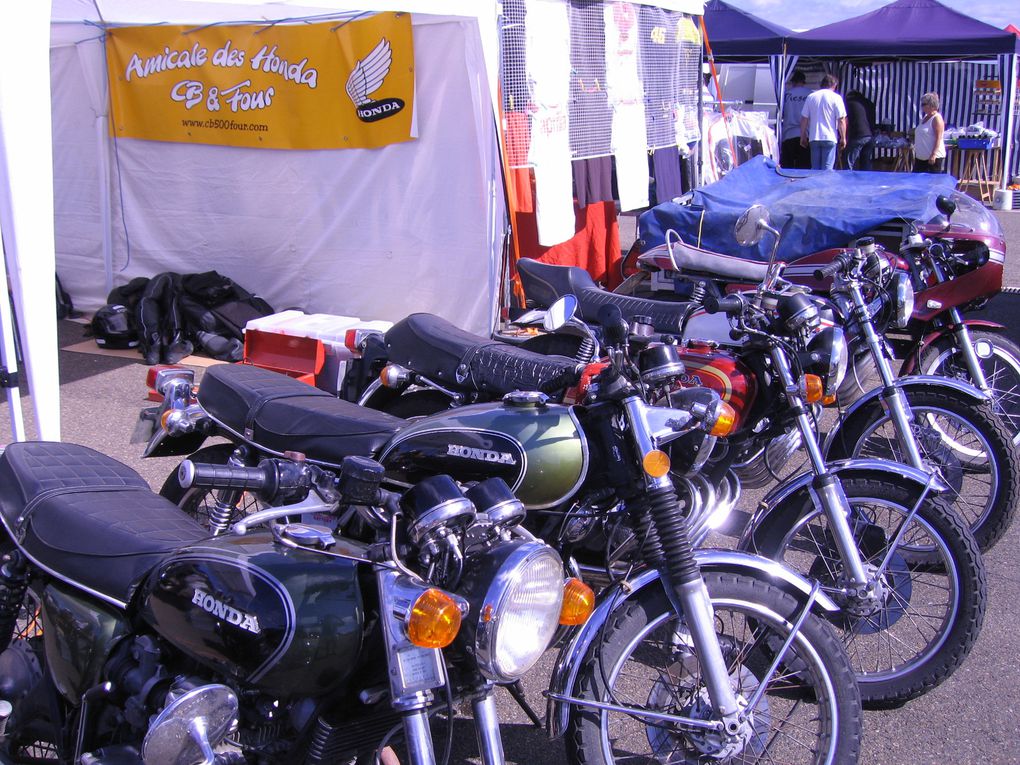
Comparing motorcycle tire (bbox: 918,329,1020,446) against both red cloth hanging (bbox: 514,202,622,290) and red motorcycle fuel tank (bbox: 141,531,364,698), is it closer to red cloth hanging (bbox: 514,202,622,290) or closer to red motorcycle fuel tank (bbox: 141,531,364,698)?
red cloth hanging (bbox: 514,202,622,290)

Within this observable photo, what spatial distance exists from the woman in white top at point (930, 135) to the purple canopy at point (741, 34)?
2.29m

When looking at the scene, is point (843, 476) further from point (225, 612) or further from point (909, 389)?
point (225, 612)

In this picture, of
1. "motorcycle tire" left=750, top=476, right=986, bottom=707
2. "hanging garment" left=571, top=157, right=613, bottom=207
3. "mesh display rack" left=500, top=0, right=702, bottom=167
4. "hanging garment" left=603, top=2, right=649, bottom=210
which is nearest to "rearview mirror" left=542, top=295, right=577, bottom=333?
"motorcycle tire" left=750, top=476, right=986, bottom=707

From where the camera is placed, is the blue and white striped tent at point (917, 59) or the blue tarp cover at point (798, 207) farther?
the blue and white striped tent at point (917, 59)

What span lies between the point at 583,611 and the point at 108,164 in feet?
22.5

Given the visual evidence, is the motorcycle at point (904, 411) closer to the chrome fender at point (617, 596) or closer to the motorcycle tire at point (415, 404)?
the chrome fender at point (617, 596)

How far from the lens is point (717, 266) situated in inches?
173

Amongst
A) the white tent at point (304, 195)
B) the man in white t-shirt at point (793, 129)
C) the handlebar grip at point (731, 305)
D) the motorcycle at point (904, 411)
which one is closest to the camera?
the handlebar grip at point (731, 305)

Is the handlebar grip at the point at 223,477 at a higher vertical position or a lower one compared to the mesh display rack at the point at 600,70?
lower

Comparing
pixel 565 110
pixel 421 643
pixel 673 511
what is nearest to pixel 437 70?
pixel 565 110

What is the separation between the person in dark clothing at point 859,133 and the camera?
1412cm

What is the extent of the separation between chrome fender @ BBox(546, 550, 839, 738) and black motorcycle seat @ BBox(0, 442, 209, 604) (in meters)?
0.86

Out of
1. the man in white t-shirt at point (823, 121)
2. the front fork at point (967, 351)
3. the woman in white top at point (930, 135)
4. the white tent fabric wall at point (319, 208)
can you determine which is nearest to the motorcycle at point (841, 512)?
the front fork at point (967, 351)

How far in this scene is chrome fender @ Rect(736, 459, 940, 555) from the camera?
2738 mm
